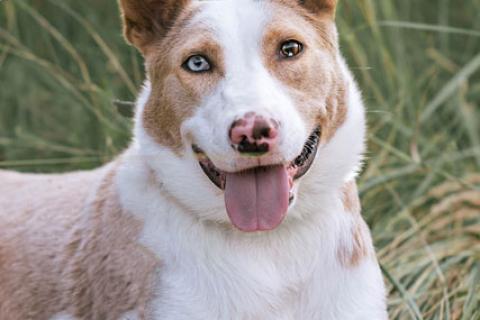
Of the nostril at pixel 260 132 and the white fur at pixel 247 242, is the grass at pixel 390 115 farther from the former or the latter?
the nostril at pixel 260 132

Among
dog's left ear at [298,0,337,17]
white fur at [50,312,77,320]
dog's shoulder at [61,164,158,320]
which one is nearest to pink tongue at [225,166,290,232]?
dog's shoulder at [61,164,158,320]

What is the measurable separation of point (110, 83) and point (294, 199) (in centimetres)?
280

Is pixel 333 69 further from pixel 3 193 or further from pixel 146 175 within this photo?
pixel 3 193

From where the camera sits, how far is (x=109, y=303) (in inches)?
145

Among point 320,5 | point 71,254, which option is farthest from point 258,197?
point 71,254

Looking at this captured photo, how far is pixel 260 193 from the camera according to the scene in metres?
3.39

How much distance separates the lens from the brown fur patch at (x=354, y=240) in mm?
3646

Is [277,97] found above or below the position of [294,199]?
above

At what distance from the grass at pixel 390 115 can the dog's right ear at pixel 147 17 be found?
3.87 feet

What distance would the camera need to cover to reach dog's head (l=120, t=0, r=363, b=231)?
327 cm

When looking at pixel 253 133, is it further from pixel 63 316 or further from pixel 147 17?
pixel 63 316

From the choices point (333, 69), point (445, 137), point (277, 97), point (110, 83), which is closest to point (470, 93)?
point (445, 137)

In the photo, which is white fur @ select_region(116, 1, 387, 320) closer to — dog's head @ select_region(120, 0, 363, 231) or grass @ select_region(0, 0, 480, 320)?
dog's head @ select_region(120, 0, 363, 231)

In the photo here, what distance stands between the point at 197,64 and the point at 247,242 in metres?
0.61
